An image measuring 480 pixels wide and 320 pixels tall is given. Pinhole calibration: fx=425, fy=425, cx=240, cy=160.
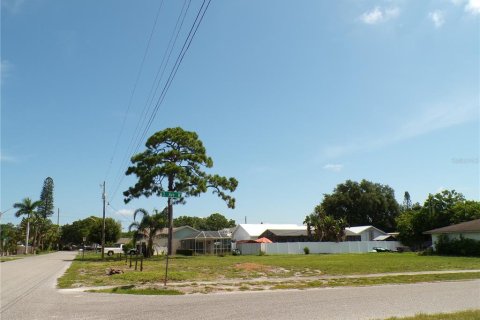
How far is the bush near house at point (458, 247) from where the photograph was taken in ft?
124

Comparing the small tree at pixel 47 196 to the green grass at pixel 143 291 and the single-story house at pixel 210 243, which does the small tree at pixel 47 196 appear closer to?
the single-story house at pixel 210 243

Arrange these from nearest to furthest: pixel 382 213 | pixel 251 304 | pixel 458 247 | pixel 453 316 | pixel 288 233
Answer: pixel 453 316 → pixel 251 304 → pixel 458 247 → pixel 288 233 → pixel 382 213

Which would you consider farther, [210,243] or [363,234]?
[363,234]

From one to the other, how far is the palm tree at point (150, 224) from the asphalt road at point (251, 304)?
101 feet

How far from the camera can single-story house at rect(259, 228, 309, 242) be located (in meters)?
70.1

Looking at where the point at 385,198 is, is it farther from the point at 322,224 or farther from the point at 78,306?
the point at 78,306

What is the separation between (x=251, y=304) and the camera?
12.1 m

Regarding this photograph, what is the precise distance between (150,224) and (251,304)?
36.3 metres

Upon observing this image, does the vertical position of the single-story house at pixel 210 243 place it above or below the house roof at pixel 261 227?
below

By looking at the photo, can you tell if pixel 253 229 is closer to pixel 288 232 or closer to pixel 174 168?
pixel 288 232

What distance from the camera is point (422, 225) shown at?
5588 cm

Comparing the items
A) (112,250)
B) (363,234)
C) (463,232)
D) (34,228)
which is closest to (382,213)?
(363,234)

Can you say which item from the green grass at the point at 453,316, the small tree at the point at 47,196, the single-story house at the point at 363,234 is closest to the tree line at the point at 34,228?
the small tree at the point at 47,196

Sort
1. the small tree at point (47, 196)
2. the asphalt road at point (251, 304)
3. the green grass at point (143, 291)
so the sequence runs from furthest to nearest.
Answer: the small tree at point (47, 196), the green grass at point (143, 291), the asphalt road at point (251, 304)
